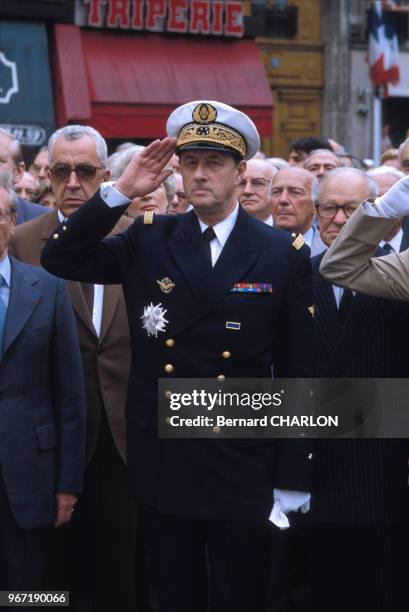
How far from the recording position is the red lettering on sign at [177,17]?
1819cm

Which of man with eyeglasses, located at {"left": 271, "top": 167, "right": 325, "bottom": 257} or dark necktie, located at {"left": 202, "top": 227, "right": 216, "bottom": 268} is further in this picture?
man with eyeglasses, located at {"left": 271, "top": 167, "right": 325, "bottom": 257}

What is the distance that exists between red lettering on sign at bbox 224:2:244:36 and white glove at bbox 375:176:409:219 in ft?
48.7

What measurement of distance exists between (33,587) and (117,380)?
949 mm

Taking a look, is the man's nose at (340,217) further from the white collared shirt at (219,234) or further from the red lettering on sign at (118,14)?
the red lettering on sign at (118,14)

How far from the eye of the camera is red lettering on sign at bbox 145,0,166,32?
1806 cm

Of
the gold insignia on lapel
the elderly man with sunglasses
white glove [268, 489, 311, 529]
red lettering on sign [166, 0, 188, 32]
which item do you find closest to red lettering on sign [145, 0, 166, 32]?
red lettering on sign [166, 0, 188, 32]

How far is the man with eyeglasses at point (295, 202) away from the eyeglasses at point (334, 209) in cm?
129

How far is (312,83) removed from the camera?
20.2 meters

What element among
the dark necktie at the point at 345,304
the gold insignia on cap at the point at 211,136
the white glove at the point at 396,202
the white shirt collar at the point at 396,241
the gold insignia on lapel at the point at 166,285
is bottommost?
the gold insignia on lapel at the point at 166,285

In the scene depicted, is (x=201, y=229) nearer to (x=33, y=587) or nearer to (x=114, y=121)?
(x=33, y=587)

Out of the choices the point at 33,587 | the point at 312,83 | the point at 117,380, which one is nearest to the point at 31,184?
the point at 117,380

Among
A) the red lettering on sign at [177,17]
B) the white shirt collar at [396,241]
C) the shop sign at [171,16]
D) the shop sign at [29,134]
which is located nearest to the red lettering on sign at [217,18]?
the shop sign at [171,16]

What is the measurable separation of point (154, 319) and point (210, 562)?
0.84 m

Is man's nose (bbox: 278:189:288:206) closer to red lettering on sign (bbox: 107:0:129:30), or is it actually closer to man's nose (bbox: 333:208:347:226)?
man's nose (bbox: 333:208:347:226)
